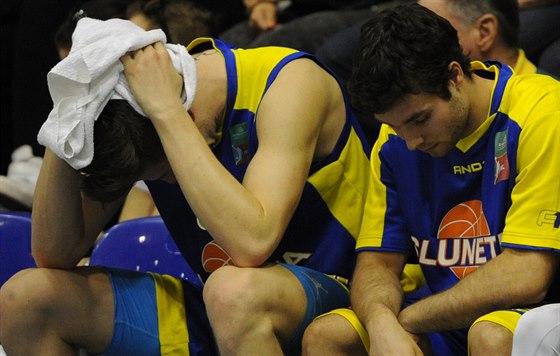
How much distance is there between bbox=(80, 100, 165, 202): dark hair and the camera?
2.46 metres

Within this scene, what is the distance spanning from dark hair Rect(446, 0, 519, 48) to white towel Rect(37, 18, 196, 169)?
4.06 ft

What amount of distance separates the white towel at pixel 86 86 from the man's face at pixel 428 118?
57cm

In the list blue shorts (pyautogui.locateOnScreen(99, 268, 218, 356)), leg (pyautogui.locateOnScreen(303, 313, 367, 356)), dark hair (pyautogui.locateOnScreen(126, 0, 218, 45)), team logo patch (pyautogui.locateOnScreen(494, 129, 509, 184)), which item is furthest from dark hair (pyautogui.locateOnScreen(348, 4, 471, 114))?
dark hair (pyautogui.locateOnScreen(126, 0, 218, 45))

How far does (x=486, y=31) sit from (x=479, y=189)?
1.00 meters

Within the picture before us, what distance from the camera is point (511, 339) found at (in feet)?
7.03

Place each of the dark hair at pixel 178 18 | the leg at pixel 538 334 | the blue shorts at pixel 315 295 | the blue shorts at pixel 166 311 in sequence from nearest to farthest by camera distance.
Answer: the leg at pixel 538 334
the blue shorts at pixel 315 295
the blue shorts at pixel 166 311
the dark hair at pixel 178 18

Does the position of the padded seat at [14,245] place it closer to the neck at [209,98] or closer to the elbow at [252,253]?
the neck at [209,98]

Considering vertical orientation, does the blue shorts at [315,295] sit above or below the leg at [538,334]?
below

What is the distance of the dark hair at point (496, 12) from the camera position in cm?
336

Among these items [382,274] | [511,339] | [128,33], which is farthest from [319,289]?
[128,33]

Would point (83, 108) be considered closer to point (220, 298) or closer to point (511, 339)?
point (220, 298)

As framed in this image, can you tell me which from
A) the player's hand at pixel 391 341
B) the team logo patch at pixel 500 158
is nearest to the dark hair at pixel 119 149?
the player's hand at pixel 391 341

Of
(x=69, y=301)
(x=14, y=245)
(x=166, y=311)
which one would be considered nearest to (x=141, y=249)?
(x=14, y=245)

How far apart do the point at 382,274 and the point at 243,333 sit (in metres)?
0.43
